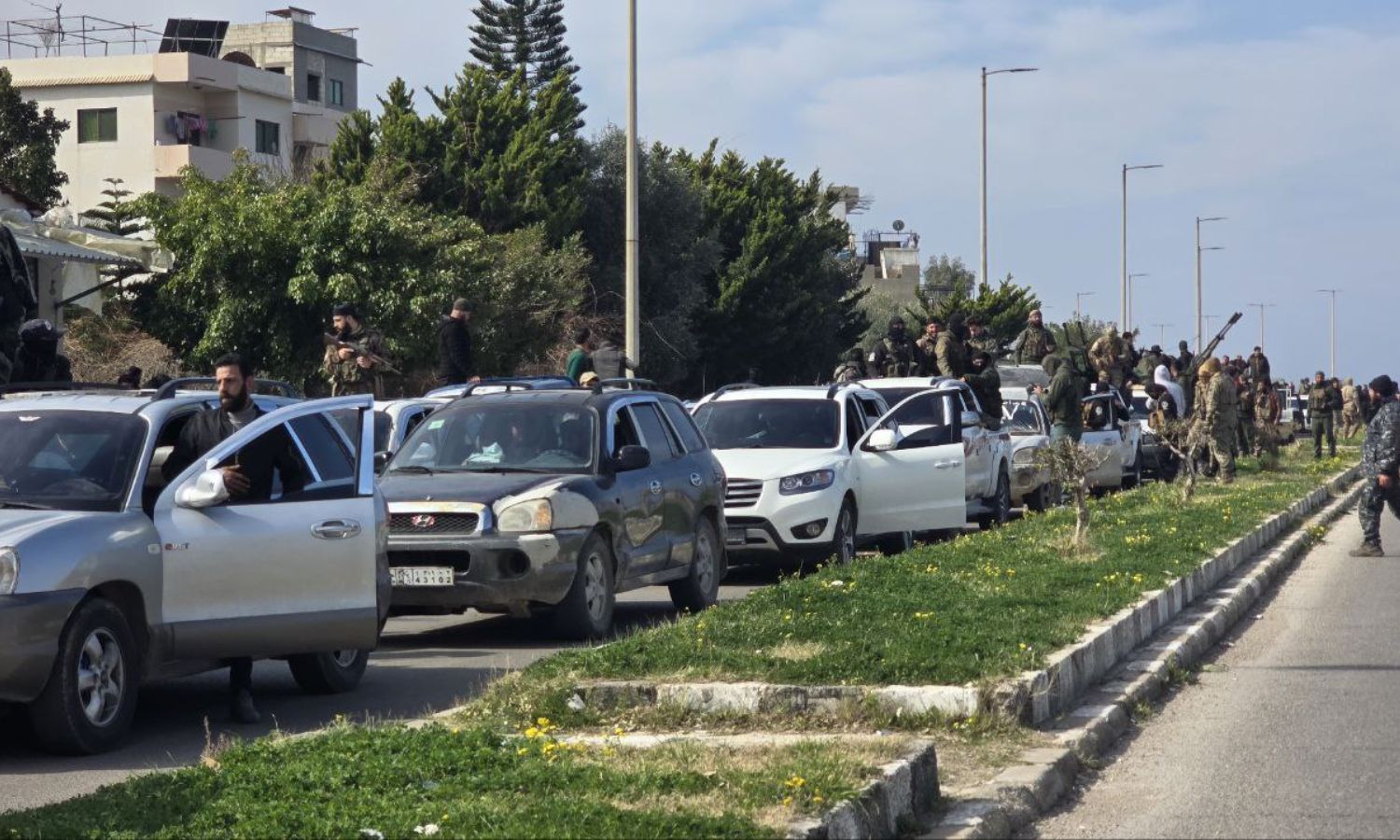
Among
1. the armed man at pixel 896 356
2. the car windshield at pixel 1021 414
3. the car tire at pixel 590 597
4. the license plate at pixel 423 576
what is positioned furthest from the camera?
the car windshield at pixel 1021 414

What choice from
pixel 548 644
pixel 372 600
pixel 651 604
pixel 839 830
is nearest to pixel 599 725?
pixel 372 600

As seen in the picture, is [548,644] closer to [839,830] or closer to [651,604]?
[651,604]

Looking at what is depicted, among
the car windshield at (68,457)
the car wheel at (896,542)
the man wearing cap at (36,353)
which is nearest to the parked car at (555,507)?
the car windshield at (68,457)

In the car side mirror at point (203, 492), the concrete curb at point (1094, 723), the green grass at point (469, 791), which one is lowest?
the concrete curb at point (1094, 723)

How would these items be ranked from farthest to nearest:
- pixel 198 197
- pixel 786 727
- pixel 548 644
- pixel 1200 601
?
pixel 198 197 → pixel 1200 601 → pixel 548 644 → pixel 786 727

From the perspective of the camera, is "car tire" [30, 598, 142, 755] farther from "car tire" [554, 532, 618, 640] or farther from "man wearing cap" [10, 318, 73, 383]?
"man wearing cap" [10, 318, 73, 383]

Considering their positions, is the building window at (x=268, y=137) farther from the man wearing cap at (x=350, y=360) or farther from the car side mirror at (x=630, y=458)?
the car side mirror at (x=630, y=458)

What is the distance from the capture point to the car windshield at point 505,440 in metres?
13.1

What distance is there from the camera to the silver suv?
26.6 ft

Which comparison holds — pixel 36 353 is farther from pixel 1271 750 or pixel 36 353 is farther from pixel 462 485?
pixel 1271 750

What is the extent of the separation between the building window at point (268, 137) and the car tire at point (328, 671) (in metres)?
55.9

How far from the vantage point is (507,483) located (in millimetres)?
12461

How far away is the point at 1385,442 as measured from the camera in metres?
18.9

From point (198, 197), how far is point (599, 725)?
2731 centimetres
